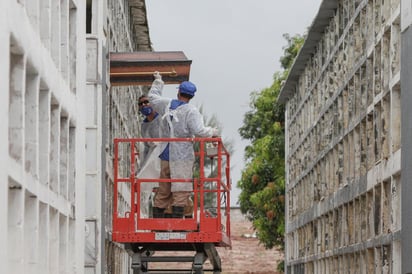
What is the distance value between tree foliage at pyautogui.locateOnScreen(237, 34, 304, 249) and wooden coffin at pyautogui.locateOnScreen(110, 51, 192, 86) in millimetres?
29490

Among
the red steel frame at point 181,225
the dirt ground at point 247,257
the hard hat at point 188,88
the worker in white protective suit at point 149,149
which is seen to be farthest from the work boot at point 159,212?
the dirt ground at point 247,257

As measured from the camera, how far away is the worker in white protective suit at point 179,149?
22.0 meters

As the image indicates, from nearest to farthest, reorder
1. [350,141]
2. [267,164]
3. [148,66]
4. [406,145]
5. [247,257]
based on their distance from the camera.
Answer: [406,145] → [148,66] → [350,141] → [267,164] → [247,257]

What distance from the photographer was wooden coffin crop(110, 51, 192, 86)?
25.9 metres

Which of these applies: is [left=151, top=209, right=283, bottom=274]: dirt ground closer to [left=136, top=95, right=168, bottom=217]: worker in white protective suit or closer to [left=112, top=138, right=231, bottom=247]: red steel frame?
[left=136, top=95, right=168, bottom=217]: worker in white protective suit

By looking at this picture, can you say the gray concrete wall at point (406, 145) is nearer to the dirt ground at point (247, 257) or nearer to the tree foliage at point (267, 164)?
the tree foliage at point (267, 164)

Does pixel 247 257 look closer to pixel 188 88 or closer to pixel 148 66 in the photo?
pixel 148 66

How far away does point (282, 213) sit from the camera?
5725cm

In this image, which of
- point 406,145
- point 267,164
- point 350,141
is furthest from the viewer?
point 267,164

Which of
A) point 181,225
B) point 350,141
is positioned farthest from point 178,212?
point 350,141

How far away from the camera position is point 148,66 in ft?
86.5

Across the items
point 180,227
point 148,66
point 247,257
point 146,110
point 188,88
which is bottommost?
point 180,227

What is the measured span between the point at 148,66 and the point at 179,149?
4.67 metres

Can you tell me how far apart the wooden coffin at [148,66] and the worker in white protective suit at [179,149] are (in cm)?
350
